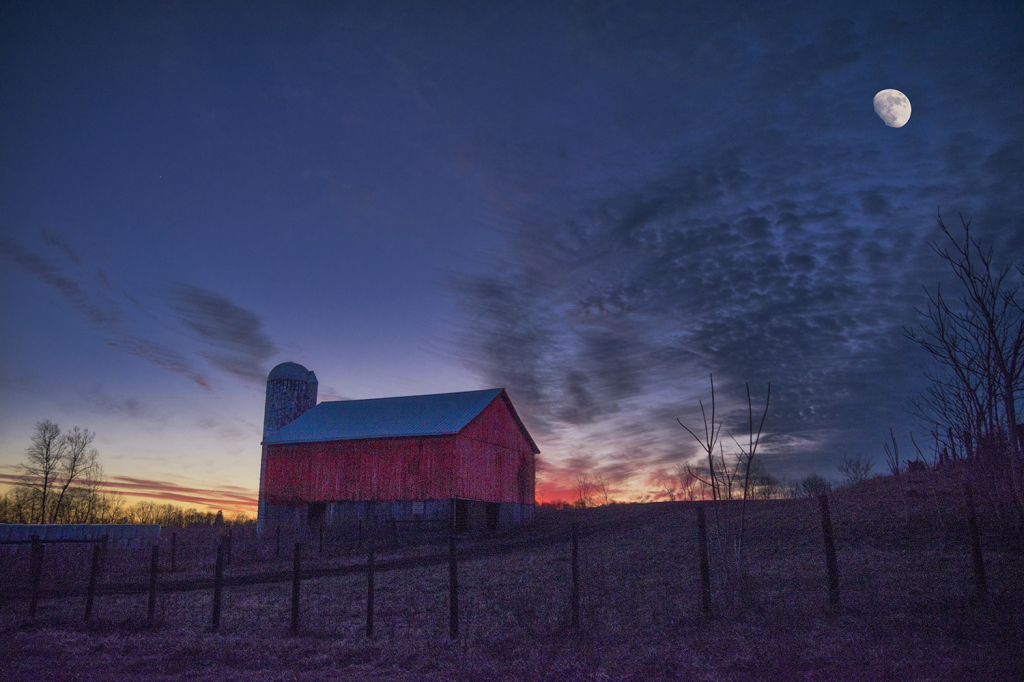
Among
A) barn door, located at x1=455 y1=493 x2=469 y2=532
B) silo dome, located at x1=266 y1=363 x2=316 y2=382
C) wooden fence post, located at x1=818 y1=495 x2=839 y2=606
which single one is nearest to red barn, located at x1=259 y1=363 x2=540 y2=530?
barn door, located at x1=455 y1=493 x2=469 y2=532

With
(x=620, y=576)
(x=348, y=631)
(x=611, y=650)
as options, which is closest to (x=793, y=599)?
(x=611, y=650)

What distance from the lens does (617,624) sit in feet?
41.5

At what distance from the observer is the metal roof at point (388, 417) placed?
39.9 meters

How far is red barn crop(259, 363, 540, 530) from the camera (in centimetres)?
3825

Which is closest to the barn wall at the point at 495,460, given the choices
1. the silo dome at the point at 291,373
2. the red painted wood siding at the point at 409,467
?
the red painted wood siding at the point at 409,467

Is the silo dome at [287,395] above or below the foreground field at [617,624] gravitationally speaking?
above

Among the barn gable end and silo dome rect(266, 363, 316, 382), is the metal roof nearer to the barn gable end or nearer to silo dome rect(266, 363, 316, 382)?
the barn gable end

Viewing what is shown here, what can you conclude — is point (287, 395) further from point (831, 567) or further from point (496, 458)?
point (831, 567)

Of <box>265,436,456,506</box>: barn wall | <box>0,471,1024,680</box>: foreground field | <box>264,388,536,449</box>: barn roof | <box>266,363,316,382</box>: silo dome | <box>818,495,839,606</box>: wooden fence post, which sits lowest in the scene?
<box>0,471,1024,680</box>: foreground field

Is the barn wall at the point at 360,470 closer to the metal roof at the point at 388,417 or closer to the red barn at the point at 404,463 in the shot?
the red barn at the point at 404,463

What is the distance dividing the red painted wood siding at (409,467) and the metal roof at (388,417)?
1.51 feet

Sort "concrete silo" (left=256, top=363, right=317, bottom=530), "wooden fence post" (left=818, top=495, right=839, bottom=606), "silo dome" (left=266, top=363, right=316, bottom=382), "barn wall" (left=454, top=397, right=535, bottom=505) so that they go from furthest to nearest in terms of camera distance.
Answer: "silo dome" (left=266, top=363, right=316, bottom=382) < "concrete silo" (left=256, top=363, right=317, bottom=530) < "barn wall" (left=454, top=397, right=535, bottom=505) < "wooden fence post" (left=818, top=495, right=839, bottom=606)

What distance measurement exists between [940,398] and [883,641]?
4.99 metres

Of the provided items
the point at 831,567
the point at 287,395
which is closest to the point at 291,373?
the point at 287,395
